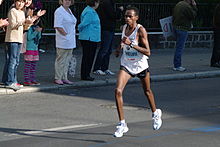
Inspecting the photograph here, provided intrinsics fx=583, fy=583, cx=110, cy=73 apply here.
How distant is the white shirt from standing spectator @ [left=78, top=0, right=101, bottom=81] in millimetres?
518

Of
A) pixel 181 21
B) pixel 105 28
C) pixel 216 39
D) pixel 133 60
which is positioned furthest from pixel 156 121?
pixel 216 39

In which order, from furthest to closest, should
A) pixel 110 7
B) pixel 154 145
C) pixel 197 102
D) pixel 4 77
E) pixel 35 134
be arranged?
pixel 110 7, pixel 4 77, pixel 197 102, pixel 35 134, pixel 154 145

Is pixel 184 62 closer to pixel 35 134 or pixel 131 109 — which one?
pixel 131 109

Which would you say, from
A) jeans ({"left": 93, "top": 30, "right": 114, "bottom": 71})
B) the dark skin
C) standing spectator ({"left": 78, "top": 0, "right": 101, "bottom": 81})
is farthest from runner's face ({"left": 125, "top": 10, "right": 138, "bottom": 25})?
jeans ({"left": 93, "top": 30, "right": 114, "bottom": 71})

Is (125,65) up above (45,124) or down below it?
above

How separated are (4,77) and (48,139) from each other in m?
4.22

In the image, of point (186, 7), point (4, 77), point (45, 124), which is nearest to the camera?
point (45, 124)

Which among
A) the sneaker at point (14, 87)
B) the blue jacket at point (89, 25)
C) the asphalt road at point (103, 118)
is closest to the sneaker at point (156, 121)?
the asphalt road at point (103, 118)

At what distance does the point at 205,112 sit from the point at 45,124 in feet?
9.47

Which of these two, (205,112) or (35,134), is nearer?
(35,134)

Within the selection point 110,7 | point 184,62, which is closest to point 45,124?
point 110,7

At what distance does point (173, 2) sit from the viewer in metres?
20.9

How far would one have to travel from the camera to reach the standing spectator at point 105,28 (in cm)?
1350

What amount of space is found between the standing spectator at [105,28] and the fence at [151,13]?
4.54 meters
